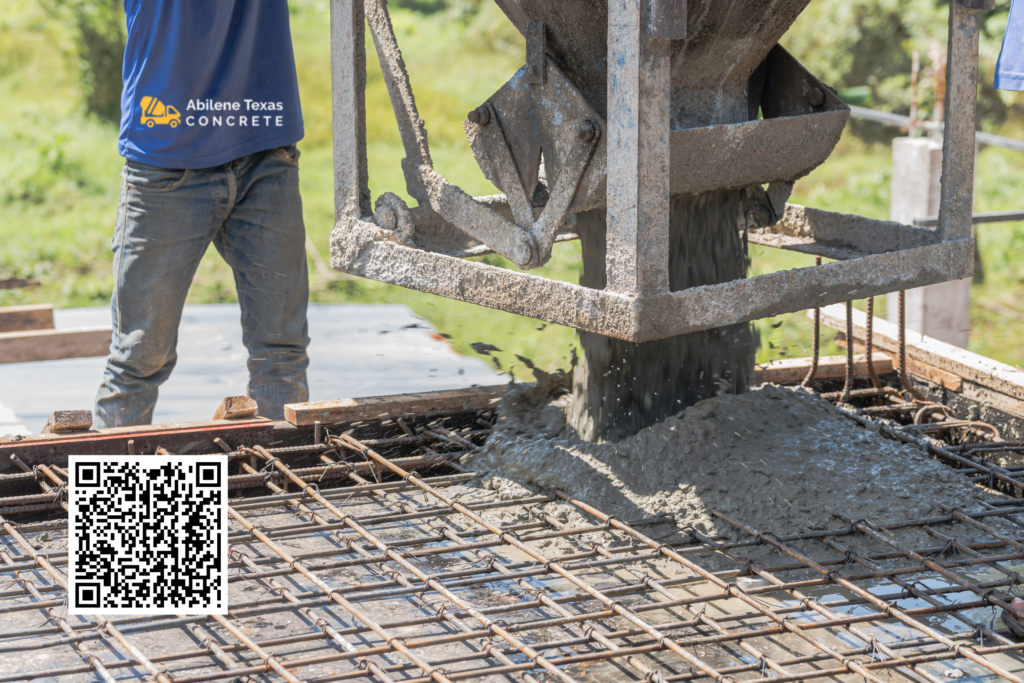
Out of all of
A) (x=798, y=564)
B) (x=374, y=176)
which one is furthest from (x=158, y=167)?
(x=374, y=176)

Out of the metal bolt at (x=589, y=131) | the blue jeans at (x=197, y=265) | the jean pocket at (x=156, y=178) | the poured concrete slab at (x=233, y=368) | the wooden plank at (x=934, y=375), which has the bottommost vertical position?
the poured concrete slab at (x=233, y=368)

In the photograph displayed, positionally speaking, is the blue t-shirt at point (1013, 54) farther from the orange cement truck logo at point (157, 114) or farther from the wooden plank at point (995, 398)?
the orange cement truck logo at point (157, 114)

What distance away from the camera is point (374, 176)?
503 inches

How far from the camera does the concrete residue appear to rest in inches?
117

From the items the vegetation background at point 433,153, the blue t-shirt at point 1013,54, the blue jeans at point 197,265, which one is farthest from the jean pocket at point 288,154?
the vegetation background at point 433,153

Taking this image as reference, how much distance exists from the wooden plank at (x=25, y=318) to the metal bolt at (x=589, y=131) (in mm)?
3606

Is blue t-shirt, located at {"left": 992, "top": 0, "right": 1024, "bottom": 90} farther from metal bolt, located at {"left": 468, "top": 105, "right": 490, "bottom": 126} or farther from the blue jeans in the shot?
the blue jeans

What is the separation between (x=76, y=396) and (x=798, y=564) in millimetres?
3633

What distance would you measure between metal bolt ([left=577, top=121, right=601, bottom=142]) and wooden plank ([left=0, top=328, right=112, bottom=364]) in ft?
10.9

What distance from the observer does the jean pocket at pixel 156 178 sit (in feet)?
12.7

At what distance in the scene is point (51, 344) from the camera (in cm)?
542

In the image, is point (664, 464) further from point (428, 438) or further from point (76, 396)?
point (76, 396)

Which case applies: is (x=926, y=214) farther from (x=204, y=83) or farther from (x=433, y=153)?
(x=433, y=153)

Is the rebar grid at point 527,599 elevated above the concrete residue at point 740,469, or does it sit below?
below
